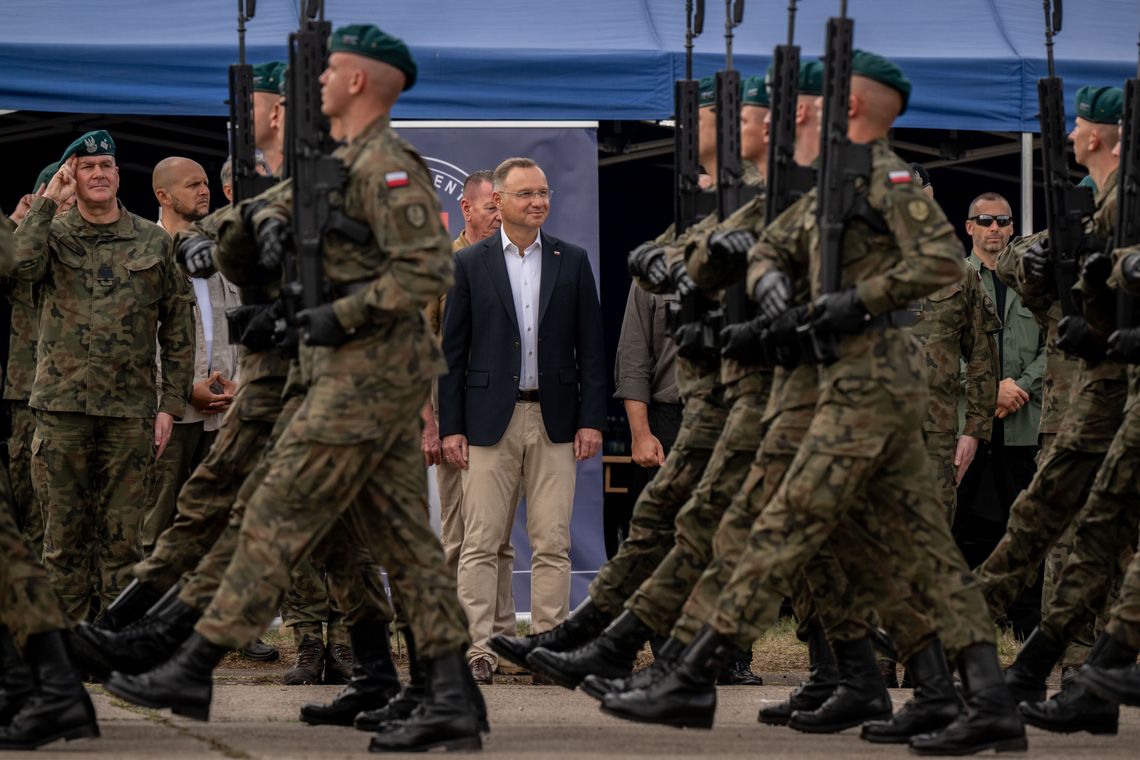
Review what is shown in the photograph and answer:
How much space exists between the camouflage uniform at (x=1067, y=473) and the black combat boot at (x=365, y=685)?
218 cm

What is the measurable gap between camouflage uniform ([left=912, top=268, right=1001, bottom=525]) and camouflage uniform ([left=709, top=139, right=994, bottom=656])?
101 inches

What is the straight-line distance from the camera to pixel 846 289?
5656 millimetres

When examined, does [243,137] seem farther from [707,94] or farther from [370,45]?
[707,94]

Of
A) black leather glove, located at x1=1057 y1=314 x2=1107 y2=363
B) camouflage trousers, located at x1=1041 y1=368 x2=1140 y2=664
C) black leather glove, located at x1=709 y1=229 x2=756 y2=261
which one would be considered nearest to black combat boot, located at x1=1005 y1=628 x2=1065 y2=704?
camouflage trousers, located at x1=1041 y1=368 x2=1140 y2=664

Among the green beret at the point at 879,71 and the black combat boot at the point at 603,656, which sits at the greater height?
the green beret at the point at 879,71

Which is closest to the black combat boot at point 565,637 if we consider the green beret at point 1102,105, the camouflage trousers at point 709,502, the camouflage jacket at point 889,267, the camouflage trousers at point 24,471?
the camouflage trousers at point 709,502

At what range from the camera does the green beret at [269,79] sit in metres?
7.04

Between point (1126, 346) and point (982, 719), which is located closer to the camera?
point (982, 719)

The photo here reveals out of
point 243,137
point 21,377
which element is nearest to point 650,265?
point 243,137

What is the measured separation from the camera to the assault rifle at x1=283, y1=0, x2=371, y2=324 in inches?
221

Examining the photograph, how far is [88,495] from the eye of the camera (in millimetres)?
7867

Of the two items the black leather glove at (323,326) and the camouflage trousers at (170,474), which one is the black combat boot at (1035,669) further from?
the camouflage trousers at (170,474)

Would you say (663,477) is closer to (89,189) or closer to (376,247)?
(376,247)

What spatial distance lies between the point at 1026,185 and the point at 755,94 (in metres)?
2.94
